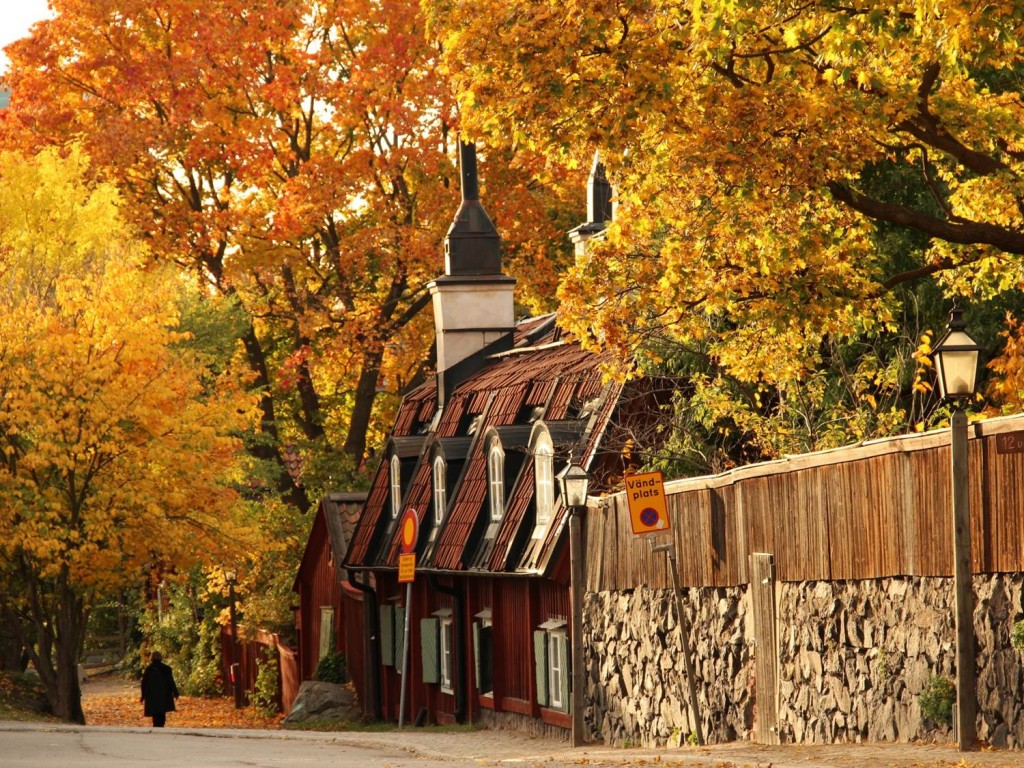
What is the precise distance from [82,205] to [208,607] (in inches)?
567

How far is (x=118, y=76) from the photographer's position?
36.7 meters

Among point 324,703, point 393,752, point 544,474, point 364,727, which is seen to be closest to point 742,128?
point 393,752

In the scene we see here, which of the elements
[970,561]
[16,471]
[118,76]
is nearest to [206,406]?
[16,471]

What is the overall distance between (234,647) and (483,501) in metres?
20.9

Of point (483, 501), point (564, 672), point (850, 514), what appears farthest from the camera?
point (483, 501)

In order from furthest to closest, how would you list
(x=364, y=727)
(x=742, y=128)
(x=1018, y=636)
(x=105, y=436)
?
(x=364, y=727), (x=105, y=436), (x=742, y=128), (x=1018, y=636)

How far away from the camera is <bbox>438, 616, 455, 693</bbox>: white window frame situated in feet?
88.0

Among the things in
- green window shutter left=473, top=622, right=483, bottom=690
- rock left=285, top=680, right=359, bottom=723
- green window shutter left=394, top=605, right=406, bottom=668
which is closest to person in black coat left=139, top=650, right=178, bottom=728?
rock left=285, top=680, right=359, bottom=723

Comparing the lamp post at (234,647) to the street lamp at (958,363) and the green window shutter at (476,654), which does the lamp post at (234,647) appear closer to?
the green window shutter at (476,654)

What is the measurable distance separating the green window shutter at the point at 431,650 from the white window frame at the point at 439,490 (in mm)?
1618

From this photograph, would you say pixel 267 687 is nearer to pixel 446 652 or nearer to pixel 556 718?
pixel 446 652

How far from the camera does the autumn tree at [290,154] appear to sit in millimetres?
36000

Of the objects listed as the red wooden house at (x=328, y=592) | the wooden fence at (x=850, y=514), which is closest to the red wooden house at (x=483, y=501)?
the red wooden house at (x=328, y=592)

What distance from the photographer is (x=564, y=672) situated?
2164 centimetres
